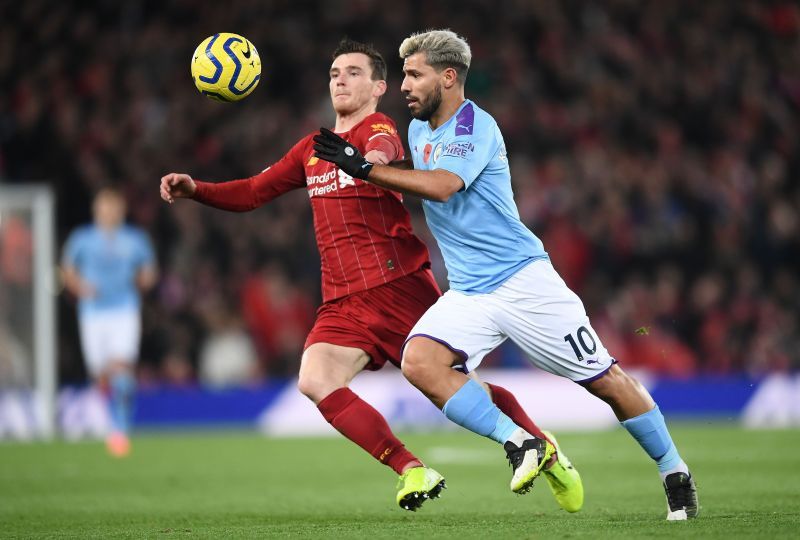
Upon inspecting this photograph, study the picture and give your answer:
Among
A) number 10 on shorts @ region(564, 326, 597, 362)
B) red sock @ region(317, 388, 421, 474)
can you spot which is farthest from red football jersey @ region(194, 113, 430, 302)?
number 10 on shorts @ region(564, 326, 597, 362)

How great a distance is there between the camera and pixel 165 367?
1595 centimetres

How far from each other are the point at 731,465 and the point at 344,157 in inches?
215

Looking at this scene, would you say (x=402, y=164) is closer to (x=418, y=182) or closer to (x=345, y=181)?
(x=345, y=181)

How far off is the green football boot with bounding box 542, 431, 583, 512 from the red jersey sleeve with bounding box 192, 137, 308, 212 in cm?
218

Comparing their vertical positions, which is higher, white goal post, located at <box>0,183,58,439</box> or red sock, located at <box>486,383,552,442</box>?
white goal post, located at <box>0,183,58,439</box>

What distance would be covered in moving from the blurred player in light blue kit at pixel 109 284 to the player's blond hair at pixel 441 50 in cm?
730

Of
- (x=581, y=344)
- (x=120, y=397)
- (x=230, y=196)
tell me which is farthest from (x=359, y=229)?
(x=120, y=397)

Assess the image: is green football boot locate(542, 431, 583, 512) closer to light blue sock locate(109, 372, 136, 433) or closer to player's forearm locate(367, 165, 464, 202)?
player's forearm locate(367, 165, 464, 202)

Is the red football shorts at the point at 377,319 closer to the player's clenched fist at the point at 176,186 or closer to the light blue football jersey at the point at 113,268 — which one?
the player's clenched fist at the point at 176,186

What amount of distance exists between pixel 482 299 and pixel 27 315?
9817 mm

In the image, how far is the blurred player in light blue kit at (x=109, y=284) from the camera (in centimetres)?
1314

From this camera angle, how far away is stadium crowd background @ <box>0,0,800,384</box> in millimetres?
15922

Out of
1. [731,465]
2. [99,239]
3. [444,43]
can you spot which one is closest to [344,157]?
[444,43]

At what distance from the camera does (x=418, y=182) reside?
6.01m
